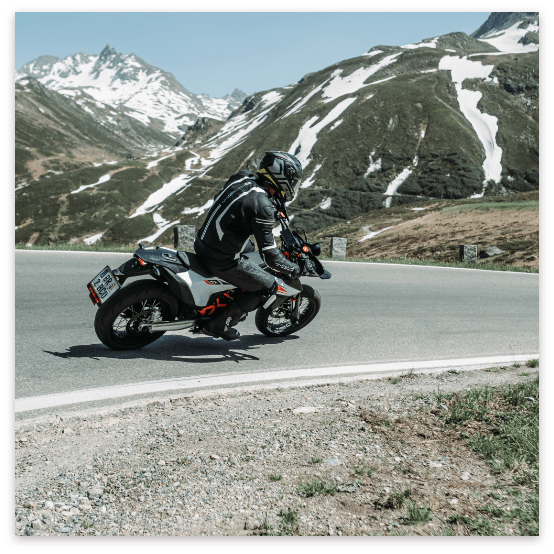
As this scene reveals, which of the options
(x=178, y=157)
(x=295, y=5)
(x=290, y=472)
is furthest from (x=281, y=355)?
(x=178, y=157)

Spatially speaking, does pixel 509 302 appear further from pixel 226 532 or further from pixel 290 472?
pixel 226 532

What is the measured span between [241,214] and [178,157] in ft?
611

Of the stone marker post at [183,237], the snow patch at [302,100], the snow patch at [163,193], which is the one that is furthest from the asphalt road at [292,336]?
the snow patch at [302,100]

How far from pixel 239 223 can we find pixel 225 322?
1136 mm

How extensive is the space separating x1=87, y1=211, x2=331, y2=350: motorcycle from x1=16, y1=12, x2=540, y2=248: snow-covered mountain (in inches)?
3565

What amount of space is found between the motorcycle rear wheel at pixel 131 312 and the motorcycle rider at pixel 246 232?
52cm

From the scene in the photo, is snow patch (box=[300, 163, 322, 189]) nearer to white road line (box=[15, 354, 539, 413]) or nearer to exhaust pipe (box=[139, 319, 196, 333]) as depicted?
white road line (box=[15, 354, 539, 413])

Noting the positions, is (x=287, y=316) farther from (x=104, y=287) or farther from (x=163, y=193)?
(x=163, y=193)

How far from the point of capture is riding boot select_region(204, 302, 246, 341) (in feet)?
18.5

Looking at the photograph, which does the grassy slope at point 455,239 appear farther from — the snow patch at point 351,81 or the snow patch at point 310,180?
the snow patch at point 351,81

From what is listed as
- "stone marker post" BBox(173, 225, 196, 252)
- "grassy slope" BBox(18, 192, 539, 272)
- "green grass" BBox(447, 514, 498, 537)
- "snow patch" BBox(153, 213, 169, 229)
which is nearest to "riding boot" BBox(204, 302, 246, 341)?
"green grass" BBox(447, 514, 498, 537)

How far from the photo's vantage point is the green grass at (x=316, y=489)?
2.84 metres

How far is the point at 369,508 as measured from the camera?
2699 millimetres

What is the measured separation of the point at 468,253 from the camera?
17.2 meters
